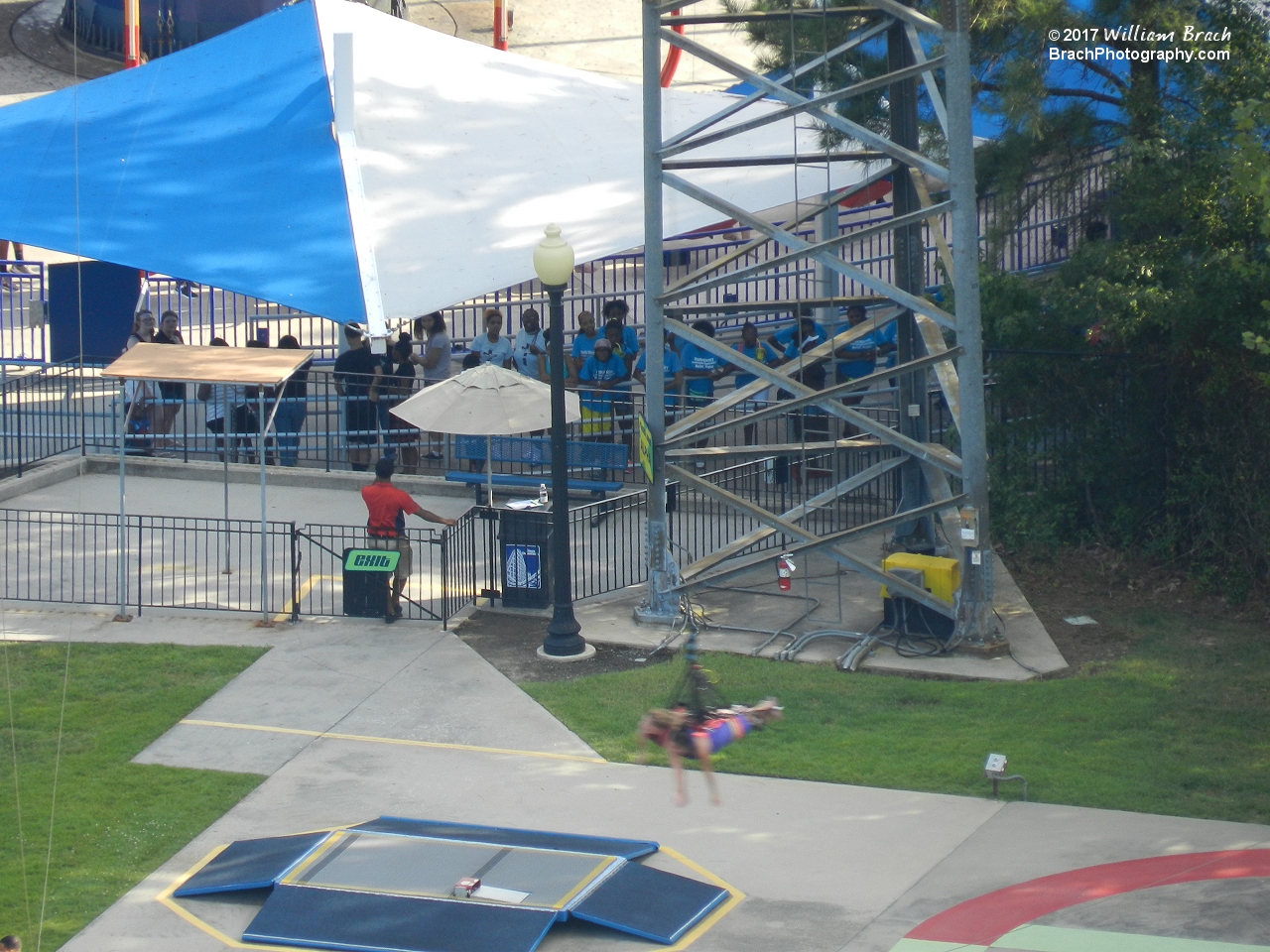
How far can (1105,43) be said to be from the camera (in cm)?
1491

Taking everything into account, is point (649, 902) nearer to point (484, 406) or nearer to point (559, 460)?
point (559, 460)

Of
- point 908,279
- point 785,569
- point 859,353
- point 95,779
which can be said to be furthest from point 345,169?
point 95,779

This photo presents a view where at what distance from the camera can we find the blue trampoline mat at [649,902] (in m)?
8.77

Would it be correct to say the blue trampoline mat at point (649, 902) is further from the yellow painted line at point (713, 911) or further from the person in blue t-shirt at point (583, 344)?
the person in blue t-shirt at point (583, 344)

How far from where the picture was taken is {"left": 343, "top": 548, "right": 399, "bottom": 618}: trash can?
14.5 m

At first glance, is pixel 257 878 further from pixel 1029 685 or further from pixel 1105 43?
pixel 1105 43

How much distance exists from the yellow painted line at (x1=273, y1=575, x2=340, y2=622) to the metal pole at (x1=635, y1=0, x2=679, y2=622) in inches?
137

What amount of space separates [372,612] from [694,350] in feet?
22.6

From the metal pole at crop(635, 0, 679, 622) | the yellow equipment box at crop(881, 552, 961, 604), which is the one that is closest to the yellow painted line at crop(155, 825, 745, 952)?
the metal pole at crop(635, 0, 679, 622)

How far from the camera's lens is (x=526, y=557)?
14750mm

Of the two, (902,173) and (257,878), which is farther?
(902,173)

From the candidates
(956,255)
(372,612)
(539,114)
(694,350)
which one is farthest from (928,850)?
(539,114)

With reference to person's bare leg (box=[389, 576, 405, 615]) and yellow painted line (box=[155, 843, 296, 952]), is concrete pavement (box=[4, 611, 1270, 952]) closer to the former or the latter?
yellow painted line (box=[155, 843, 296, 952])

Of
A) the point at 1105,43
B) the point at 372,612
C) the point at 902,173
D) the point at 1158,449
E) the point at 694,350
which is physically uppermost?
the point at 1105,43
